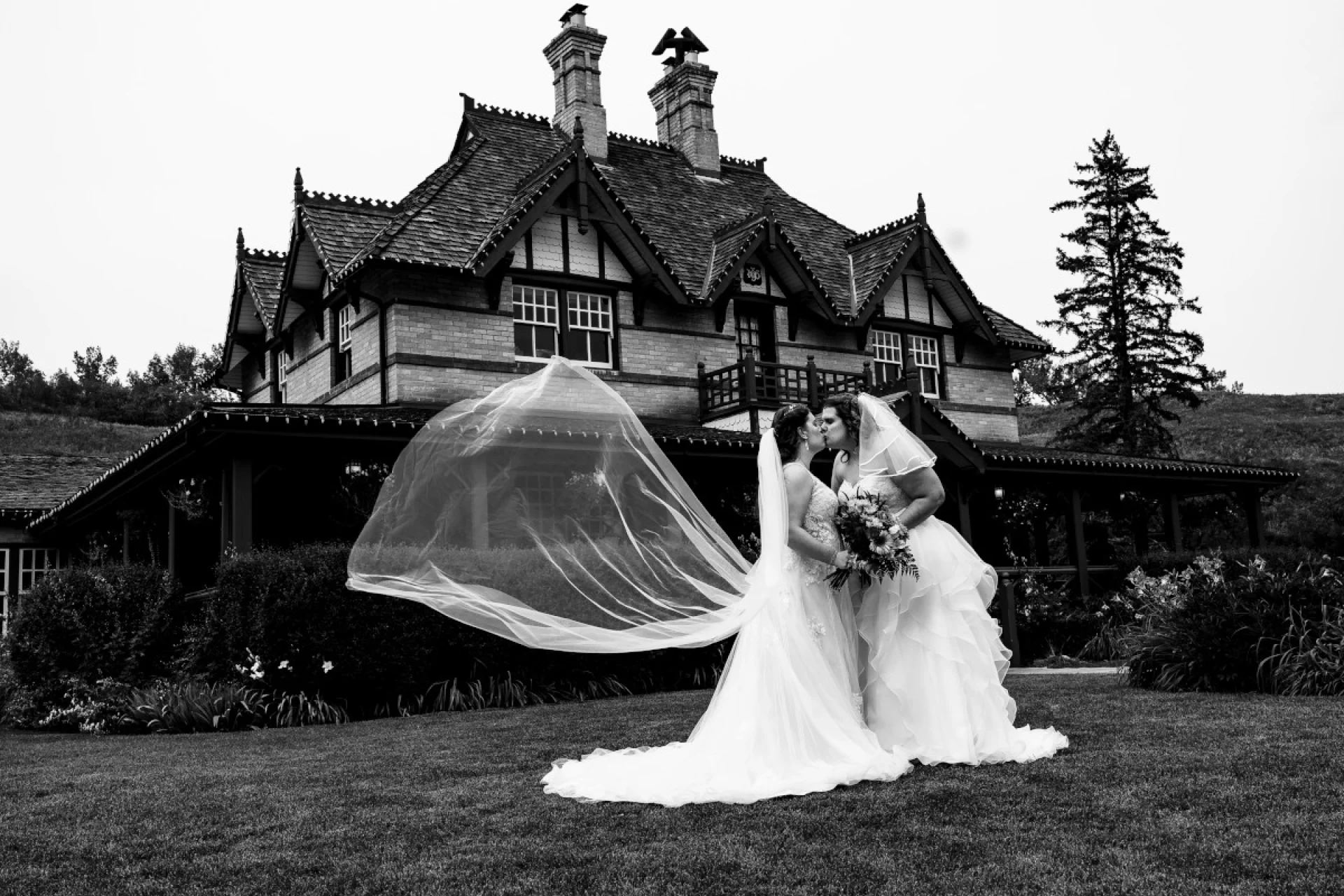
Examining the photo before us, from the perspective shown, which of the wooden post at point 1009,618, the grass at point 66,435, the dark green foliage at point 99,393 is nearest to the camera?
the wooden post at point 1009,618

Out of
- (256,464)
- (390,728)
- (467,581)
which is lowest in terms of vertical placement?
(390,728)

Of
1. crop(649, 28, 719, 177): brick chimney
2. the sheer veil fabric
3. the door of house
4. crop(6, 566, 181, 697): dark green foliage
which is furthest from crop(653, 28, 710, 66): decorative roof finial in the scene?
the sheer veil fabric

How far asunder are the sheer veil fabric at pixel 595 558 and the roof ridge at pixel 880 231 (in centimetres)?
1863

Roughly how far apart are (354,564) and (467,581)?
792 mm

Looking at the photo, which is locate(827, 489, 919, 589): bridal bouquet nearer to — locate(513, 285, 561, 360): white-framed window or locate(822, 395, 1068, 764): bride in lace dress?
locate(822, 395, 1068, 764): bride in lace dress

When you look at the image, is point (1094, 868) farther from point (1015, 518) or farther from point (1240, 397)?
point (1240, 397)

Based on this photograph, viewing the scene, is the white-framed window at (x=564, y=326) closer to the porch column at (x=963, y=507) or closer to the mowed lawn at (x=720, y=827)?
Result: the porch column at (x=963, y=507)

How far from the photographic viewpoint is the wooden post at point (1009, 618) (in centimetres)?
1967

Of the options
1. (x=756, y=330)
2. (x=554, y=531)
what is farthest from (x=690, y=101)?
(x=554, y=531)

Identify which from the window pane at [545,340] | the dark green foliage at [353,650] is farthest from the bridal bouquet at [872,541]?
the window pane at [545,340]

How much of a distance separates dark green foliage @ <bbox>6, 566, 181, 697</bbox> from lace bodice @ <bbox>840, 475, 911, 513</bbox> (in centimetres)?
1116

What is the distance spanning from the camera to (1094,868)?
15.8ft

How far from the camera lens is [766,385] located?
73.7ft

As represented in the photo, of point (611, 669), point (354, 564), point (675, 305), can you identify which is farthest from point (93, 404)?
point (354, 564)
